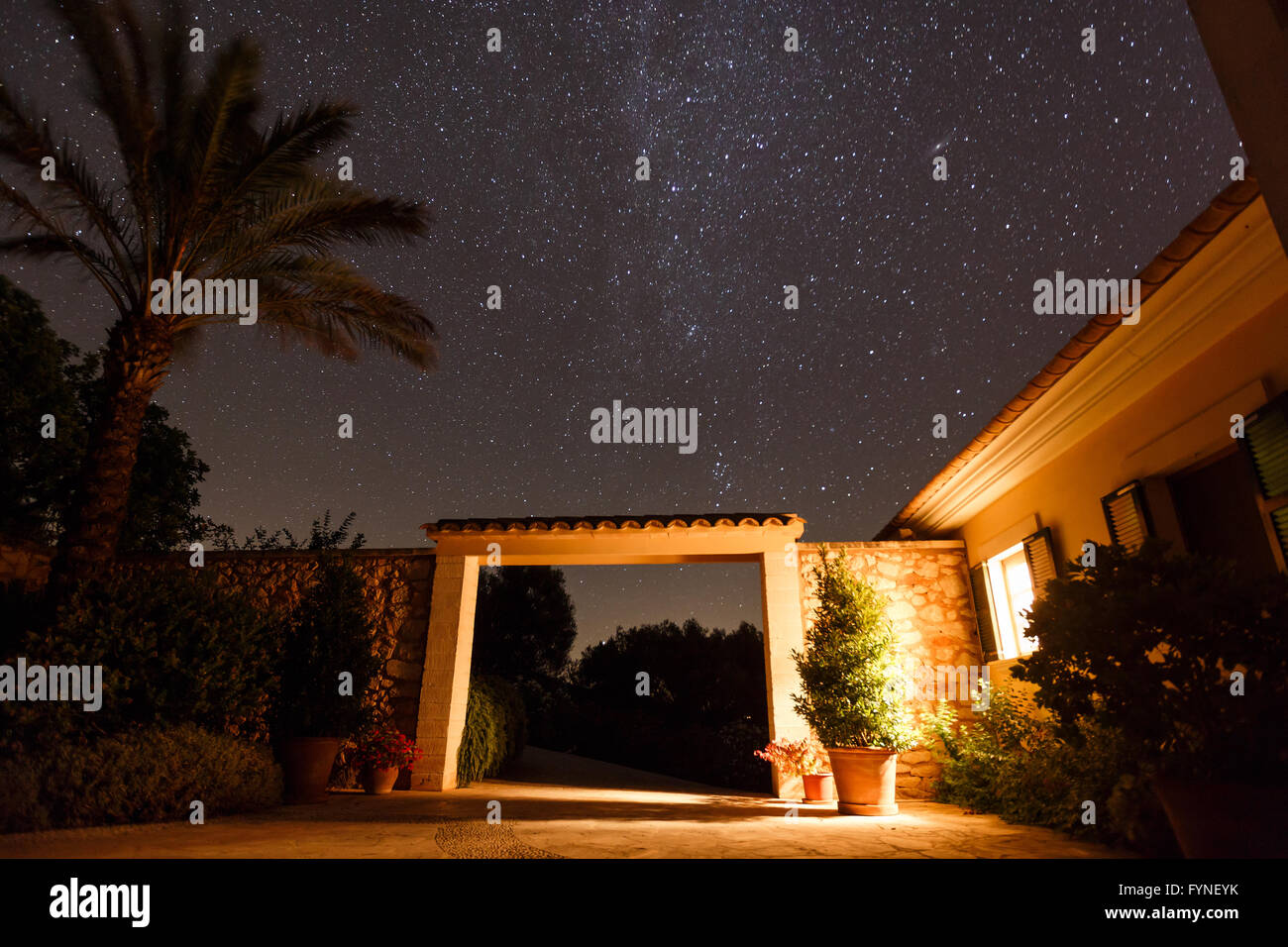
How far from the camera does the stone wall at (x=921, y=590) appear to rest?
812cm

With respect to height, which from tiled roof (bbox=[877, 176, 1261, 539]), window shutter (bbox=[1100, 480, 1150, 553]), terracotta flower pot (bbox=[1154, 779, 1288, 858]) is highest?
tiled roof (bbox=[877, 176, 1261, 539])

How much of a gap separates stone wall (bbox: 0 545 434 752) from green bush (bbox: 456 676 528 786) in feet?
3.76

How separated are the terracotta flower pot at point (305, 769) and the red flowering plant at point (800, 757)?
4.60 m

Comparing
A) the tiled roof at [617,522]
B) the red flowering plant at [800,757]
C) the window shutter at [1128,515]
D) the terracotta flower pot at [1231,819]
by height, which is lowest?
the red flowering plant at [800,757]

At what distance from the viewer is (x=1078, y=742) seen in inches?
136

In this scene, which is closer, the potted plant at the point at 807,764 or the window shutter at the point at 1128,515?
the window shutter at the point at 1128,515

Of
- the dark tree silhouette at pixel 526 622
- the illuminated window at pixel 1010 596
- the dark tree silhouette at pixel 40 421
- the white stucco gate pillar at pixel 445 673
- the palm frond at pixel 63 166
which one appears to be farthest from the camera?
the dark tree silhouette at pixel 526 622

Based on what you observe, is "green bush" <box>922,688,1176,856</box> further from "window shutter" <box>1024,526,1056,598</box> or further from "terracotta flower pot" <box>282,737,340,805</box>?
"terracotta flower pot" <box>282,737,340,805</box>

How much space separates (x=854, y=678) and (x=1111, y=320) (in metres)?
3.87

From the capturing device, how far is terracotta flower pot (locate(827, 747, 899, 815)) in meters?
6.25

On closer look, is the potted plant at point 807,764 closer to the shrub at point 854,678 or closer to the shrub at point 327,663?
the shrub at point 854,678

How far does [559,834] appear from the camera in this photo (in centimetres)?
470

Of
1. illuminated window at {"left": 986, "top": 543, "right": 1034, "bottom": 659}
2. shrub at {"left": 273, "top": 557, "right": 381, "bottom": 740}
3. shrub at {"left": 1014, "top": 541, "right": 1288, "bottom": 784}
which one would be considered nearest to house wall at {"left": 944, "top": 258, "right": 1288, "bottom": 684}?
illuminated window at {"left": 986, "top": 543, "right": 1034, "bottom": 659}

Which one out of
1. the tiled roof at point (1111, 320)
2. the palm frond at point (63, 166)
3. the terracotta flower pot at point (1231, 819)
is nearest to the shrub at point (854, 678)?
the tiled roof at point (1111, 320)
